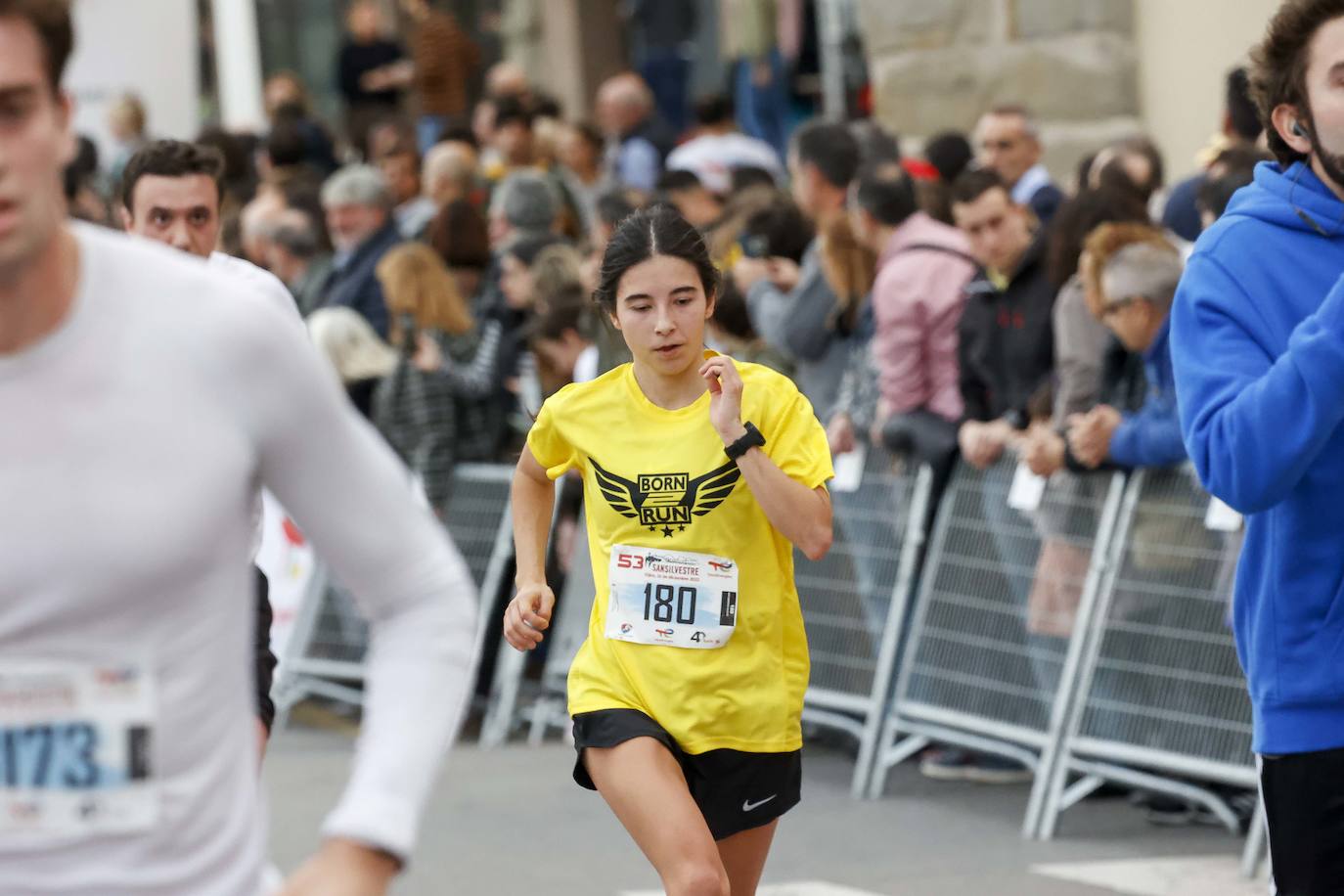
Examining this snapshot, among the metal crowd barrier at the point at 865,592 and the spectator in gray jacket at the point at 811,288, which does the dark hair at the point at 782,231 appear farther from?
the metal crowd barrier at the point at 865,592

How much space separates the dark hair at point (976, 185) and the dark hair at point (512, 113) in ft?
17.4

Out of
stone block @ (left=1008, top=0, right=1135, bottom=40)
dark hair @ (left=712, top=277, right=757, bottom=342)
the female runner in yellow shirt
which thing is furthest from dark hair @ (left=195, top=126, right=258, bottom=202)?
the female runner in yellow shirt

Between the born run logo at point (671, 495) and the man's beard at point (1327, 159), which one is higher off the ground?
the man's beard at point (1327, 159)

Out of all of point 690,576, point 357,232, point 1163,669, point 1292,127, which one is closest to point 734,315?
point 1163,669

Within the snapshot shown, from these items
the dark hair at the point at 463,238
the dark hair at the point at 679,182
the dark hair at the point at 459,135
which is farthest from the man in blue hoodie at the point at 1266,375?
the dark hair at the point at 459,135

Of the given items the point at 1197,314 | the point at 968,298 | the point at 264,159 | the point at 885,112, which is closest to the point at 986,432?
the point at 968,298

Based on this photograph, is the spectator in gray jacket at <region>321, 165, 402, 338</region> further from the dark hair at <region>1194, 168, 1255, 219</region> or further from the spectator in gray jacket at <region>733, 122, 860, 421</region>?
the dark hair at <region>1194, 168, 1255, 219</region>

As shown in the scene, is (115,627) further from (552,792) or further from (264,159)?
(264,159)

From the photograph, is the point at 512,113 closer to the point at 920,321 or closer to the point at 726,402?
the point at 920,321

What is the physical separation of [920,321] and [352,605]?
3606mm

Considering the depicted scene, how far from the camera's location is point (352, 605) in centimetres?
1070

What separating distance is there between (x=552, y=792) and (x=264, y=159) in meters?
7.67

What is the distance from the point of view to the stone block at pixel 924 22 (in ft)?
40.4

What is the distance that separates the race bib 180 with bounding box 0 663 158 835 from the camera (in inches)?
87.0
